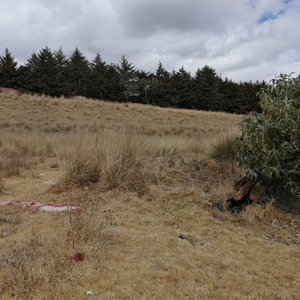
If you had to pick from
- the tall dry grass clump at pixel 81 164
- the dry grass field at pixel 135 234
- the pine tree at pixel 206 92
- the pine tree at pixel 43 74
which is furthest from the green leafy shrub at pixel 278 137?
the pine tree at pixel 206 92

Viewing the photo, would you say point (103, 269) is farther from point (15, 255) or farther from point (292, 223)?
point (292, 223)

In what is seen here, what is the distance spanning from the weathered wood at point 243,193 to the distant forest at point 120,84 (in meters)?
34.0

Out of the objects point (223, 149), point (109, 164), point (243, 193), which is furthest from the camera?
point (223, 149)

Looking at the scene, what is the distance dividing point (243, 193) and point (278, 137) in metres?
0.83

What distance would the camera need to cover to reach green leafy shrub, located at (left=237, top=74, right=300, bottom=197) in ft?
9.91

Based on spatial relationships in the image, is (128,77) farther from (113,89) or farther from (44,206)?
(44,206)

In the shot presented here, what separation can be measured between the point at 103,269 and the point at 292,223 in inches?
89.2

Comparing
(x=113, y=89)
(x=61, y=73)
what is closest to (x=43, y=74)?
(x=61, y=73)

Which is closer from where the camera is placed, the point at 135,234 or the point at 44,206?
the point at 135,234

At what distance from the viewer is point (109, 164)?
3934mm

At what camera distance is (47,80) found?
33.8 m

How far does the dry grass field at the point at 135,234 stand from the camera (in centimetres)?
175

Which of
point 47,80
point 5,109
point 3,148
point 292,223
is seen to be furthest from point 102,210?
point 47,80

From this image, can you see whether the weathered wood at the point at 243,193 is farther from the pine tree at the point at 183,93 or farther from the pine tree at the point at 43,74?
the pine tree at the point at 183,93
